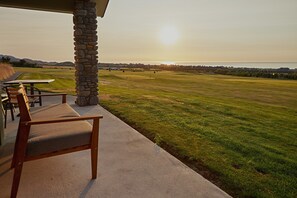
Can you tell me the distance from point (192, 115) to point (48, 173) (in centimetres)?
479

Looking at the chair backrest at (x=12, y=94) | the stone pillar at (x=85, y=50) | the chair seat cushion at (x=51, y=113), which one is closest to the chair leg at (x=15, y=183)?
the chair seat cushion at (x=51, y=113)

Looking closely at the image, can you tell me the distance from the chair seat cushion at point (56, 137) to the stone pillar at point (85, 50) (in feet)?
15.5

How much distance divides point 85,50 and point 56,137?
544 centimetres

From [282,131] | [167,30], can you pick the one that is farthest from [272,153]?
[167,30]

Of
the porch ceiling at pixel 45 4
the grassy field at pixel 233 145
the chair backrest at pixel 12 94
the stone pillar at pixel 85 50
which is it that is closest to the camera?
the grassy field at pixel 233 145

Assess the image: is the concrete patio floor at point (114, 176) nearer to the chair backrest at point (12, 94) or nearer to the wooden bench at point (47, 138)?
the wooden bench at point (47, 138)

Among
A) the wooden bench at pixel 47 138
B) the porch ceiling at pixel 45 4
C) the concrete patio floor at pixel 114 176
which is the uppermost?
the porch ceiling at pixel 45 4

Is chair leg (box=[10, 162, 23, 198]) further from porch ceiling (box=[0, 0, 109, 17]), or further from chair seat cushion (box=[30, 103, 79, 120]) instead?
porch ceiling (box=[0, 0, 109, 17])

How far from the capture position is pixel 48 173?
2762 millimetres

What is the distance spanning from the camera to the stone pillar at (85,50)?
7039mm

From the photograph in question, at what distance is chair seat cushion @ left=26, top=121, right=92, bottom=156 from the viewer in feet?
7.57

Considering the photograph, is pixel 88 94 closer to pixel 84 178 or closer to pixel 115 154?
pixel 115 154

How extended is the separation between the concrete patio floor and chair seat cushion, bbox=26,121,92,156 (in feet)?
1.56

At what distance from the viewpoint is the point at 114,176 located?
2.71m
